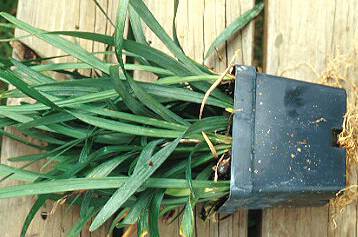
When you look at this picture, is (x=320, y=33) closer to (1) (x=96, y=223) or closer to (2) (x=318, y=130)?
(2) (x=318, y=130)

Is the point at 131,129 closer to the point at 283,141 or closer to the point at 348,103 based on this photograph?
the point at 283,141

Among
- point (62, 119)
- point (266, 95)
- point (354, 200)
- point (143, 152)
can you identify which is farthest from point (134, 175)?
point (354, 200)

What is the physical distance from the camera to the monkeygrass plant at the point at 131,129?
105 centimetres

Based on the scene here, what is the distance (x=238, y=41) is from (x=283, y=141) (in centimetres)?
33

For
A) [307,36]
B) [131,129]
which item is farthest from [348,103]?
[131,129]

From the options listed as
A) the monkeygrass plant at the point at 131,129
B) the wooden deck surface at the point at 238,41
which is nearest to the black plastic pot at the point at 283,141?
the monkeygrass plant at the point at 131,129

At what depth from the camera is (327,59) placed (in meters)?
1.37

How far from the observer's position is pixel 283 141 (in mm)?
1146

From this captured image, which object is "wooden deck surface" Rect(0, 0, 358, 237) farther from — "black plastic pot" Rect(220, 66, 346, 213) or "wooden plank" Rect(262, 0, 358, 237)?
"black plastic pot" Rect(220, 66, 346, 213)

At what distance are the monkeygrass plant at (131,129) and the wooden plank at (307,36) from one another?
0.82 feet

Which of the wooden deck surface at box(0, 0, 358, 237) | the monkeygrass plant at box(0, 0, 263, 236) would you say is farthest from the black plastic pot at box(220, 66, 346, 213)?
the wooden deck surface at box(0, 0, 358, 237)

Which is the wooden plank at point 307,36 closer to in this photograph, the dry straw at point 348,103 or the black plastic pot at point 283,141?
the dry straw at point 348,103

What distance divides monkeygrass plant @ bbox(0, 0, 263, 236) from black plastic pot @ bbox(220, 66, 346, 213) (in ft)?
0.12

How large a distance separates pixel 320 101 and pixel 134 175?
41 centimetres
